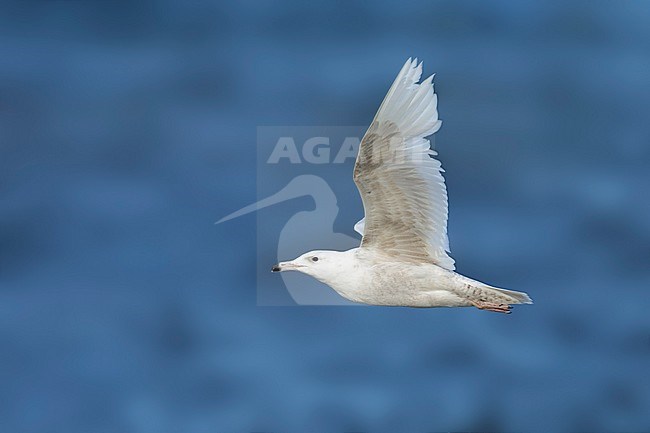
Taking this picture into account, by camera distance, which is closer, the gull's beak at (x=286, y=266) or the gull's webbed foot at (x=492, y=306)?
the gull's webbed foot at (x=492, y=306)

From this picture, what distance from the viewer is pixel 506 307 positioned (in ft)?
55.2

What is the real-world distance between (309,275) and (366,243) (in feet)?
2.26

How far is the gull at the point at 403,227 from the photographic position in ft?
54.1

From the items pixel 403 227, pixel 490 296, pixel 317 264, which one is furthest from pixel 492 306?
pixel 317 264

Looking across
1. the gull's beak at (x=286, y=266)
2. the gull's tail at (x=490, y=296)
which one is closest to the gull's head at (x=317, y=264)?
the gull's beak at (x=286, y=266)

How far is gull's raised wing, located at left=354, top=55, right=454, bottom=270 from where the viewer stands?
1647 cm

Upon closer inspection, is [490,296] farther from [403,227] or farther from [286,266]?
[286,266]

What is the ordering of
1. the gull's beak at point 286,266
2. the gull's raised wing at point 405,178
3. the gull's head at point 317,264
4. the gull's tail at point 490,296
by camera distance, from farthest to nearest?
the gull's beak at point 286,266
the gull's head at point 317,264
the gull's tail at point 490,296
the gull's raised wing at point 405,178

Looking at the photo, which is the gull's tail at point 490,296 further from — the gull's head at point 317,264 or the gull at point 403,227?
the gull's head at point 317,264

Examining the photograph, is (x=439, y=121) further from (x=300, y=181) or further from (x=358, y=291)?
(x=300, y=181)

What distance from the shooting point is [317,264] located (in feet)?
56.5

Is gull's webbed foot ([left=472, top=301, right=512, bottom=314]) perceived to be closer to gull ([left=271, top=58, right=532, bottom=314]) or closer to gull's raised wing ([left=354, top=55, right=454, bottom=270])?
gull ([left=271, top=58, right=532, bottom=314])

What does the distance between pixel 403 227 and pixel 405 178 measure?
549mm

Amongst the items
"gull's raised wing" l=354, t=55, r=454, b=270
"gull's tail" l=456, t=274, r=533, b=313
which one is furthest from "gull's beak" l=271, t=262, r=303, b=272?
"gull's tail" l=456, t=274, r=533, b=313
